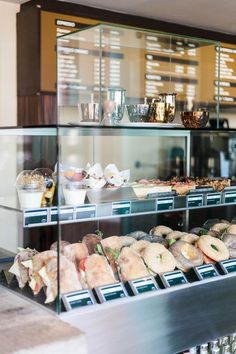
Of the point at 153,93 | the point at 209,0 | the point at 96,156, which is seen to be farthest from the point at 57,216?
the point at 153,93

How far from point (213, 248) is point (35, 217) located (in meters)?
0.60

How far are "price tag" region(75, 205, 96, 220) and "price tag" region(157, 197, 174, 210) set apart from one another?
0.87 ft

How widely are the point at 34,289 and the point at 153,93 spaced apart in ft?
6.92

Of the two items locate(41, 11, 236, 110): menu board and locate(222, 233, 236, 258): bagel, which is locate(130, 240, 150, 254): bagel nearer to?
locate(222, 233, 236, 258): bagel

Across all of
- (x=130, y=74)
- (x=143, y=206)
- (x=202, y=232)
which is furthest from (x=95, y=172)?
(x=130, y=74)

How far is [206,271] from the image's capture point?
1.51 metres

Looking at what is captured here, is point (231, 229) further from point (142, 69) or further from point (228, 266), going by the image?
point (142, 69)

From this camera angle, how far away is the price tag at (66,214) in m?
1.27

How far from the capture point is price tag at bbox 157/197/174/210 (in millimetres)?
1604

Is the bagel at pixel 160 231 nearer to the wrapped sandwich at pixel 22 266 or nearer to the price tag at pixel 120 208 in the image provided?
the price tag at pixel 120 208

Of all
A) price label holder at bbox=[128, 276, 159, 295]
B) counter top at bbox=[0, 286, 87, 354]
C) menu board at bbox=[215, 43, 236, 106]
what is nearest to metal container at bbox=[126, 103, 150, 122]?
price label holder at bbox=[128, 276, 159, 295]

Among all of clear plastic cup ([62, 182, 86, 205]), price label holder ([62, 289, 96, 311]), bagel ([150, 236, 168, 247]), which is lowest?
price label holder ([62, 289, 96, 311])

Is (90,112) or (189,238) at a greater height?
(90,112)

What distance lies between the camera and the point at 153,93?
3240mm
